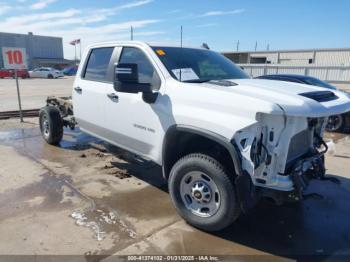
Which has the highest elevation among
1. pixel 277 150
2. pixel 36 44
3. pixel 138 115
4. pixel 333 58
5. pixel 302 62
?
pixel 36 44

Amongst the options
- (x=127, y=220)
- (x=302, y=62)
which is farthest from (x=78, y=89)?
(x=302, y=62)

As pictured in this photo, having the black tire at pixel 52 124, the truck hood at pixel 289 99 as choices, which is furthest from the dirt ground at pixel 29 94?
the truck hood at pixel 289 99

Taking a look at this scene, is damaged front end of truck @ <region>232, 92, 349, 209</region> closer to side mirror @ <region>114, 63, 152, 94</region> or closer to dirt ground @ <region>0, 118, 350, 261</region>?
dirt ground @ <region>0, 118, 350, 261</region>

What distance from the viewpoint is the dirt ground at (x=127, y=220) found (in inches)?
123

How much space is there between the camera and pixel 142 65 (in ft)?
13.1

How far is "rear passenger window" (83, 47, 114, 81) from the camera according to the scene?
4.64 m

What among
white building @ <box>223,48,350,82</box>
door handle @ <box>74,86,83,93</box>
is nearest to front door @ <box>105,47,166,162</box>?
door handle @ <box>74,86,83,93</box>

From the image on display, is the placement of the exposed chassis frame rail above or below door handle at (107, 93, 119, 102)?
below

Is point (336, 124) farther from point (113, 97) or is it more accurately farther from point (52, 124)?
point (52, 124)

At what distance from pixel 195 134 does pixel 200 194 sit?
0.64 metres

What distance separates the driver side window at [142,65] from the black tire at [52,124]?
110 inches

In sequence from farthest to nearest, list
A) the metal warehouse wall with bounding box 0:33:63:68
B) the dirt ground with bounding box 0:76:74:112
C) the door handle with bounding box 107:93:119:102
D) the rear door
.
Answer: the metal warehouse wall with bounding box 0:33:63:68 < the dirt ground with bounding box 0:76:74:112 < the rear door < the door handle with bounding box 107:93:119:102

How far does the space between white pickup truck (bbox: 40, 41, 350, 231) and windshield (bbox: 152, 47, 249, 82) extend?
0.05ft

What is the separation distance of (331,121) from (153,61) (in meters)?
7.19
